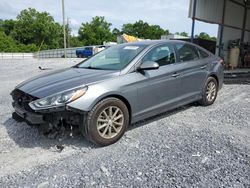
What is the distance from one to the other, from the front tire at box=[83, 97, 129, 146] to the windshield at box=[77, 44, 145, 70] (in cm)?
69

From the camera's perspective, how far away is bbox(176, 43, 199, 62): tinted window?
194 inches

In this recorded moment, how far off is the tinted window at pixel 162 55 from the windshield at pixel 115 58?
20 cm

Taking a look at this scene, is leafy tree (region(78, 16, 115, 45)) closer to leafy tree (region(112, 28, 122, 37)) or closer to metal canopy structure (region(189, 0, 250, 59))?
leafy tree (region(112, 28, 122, 37))

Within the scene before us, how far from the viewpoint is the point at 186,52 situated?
5113 millimetres

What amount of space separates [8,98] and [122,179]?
443 cm

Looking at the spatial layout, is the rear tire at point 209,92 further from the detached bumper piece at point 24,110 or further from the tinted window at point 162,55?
the detached bumper piece at point 24,110

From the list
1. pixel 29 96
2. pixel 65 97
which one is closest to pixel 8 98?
pixel 29 96

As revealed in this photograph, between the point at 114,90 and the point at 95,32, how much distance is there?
219ft

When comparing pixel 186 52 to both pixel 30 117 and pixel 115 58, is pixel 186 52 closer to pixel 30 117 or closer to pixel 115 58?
pixel 115 58

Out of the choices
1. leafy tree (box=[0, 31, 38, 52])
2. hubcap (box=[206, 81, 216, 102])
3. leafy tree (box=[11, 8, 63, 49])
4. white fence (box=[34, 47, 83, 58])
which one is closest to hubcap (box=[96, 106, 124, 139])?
hubcap (box=[206, 81, 216, 102])

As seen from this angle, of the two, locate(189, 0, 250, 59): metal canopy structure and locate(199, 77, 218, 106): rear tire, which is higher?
locate(189, 0, 250, 59): metal canopy structure

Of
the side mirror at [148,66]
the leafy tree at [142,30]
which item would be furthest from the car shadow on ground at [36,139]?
A: the leafy tree at [142,30]

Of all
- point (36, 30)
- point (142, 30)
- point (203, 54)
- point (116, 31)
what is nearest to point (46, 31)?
point (36, 30)

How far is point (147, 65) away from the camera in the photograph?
13.0 ft
